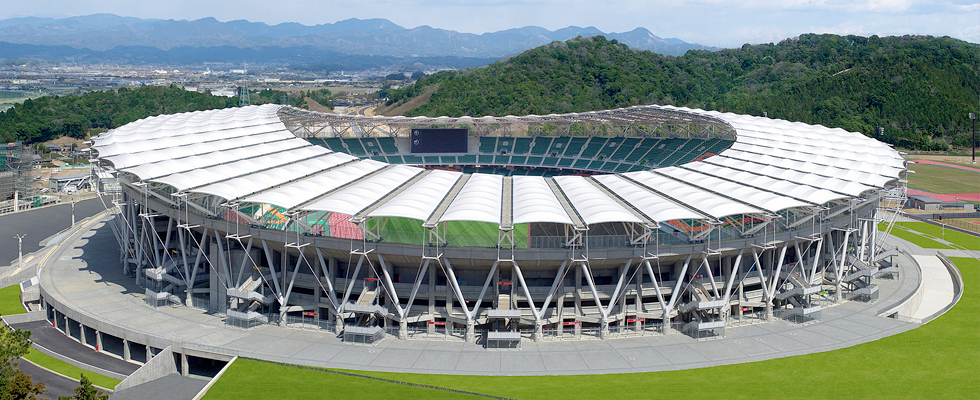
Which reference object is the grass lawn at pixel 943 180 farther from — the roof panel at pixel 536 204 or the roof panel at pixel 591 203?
the roof panel at pixel 536 204

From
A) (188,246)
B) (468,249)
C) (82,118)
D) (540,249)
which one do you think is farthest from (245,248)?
(82,118)

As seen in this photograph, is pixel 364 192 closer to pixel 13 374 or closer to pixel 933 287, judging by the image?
pixel 13 374

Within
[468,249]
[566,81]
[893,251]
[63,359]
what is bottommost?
[63,359]

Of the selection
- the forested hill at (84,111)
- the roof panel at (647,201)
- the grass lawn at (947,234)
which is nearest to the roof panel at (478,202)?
the roof panel at (647,201)

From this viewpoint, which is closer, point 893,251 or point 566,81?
point 893,251

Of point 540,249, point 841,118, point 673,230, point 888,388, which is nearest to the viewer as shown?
point 888,388

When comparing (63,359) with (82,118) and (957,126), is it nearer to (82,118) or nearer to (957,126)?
(82,118)

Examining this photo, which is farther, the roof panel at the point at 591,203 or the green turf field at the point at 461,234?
the green turf field at the point at 461,234

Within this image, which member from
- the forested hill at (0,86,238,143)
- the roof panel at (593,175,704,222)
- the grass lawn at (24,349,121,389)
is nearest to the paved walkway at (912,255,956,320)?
the roof panel at (593,175,704,222)
